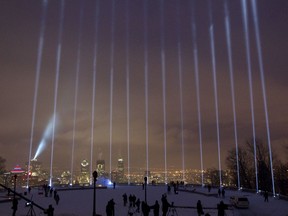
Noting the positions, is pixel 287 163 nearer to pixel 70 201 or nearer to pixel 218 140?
pixel 218 140

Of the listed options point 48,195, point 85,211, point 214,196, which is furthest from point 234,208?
point 48,195

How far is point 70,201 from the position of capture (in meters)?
38.0

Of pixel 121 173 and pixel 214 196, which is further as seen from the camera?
pixel 121 173

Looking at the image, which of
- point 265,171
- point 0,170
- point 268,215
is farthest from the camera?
point 0,170

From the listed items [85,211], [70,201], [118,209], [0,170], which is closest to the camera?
[85,211]

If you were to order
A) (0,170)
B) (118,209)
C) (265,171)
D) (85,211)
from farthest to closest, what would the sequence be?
(0,170) → (265,171) → (118,209) → (85,211)

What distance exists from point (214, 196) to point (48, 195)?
20.6 metres

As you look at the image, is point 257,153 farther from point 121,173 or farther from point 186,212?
point 121,173

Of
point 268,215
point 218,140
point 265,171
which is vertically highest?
point 218,140

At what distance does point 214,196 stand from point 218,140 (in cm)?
2449

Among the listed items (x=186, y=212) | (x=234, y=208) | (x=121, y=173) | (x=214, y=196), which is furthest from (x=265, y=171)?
(x=121, y=173)

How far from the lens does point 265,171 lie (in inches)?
2525

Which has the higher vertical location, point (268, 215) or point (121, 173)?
point (121, 173)

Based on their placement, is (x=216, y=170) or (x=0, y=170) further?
(x=216, y=170)
